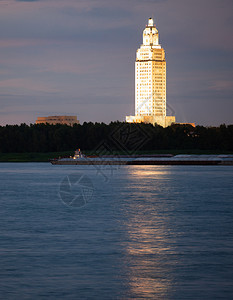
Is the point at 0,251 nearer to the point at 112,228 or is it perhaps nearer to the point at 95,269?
the point at 95,269

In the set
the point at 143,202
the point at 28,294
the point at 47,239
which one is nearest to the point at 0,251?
the point at 47,239

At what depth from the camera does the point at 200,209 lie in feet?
172

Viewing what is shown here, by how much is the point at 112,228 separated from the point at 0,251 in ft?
34.0

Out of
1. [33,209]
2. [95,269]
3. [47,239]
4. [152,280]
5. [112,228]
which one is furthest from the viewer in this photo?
[33,209]

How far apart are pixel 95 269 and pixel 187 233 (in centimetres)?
1215

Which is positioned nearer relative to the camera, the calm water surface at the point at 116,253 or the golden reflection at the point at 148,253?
the calm water surface at the point at 116,253

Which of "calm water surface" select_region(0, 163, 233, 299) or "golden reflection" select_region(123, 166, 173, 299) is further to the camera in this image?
"golden reflection" select_region(123, 166, 173, 299)

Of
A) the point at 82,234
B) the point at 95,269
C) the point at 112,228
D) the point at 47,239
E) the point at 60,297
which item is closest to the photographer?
the point at 60,297

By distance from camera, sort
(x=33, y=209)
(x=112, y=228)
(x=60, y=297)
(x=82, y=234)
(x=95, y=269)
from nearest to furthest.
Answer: (x=60, y=297), (x=95, y=269), (x=82, y=234), (x=112, y=228), (x=33, y=209)

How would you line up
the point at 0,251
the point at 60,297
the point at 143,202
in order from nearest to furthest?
the point at 60,297 < the point at 0,251 < the point at 143,202

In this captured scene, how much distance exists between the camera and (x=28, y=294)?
20.8 m

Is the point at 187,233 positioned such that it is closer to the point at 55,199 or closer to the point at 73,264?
the point at 73,264

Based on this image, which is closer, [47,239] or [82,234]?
[47,239]

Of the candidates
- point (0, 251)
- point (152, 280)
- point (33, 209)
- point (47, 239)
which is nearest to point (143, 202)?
point (33, 209)
